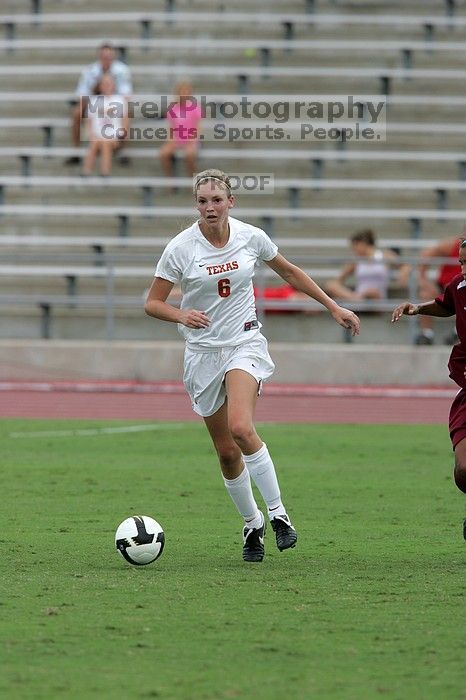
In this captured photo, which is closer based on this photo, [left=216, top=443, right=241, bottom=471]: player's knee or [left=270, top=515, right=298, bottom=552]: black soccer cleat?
[left=270, top=515, right=298, bottom=552]: black soccer cleat

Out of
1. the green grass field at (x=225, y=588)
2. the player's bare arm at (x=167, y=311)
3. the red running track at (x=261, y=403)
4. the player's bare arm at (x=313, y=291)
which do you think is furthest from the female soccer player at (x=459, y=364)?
the red running track at (x=261, y=403)

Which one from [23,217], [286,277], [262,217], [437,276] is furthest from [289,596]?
[23,217]

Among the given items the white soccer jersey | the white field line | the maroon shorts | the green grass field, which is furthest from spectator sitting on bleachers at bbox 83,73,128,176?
the maroon shorts

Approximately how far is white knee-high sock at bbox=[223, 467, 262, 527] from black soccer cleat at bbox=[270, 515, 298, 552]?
0.12m

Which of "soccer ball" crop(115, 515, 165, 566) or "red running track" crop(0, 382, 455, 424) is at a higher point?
"red running track" crop(0, 382, 455, 424)

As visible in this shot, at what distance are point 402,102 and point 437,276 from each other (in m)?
5.64

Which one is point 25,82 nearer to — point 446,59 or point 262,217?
point 262,217

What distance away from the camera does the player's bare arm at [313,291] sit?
7957 mm

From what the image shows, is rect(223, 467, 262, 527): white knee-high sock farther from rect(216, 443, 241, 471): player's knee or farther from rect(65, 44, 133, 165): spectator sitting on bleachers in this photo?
rect(65, 44, 133, 165): spectator sitting on bleachers

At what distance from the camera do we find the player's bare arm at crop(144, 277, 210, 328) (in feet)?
24.2

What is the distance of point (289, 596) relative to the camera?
21.6 ft

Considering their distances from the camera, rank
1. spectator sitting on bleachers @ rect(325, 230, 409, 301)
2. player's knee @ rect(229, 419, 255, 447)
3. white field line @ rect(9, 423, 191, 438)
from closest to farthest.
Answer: player's knee @ rect(229, 419, 255, 447)
white field line @ rect(9, 423, 191, 438)
spectator sitting on bleachers @ rect(325, 230, 409, 301)

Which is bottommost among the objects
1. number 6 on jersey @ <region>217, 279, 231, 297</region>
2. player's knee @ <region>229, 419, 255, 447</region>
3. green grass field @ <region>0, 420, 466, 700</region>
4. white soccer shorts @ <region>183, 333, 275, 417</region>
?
green grass field @ <region>0, 420, 466, 700</region>

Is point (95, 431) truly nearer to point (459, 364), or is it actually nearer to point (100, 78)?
point (459, 364)
